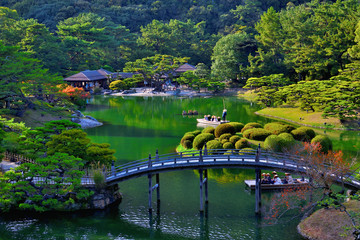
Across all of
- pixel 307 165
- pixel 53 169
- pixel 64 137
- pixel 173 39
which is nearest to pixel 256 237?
pixel 307 165

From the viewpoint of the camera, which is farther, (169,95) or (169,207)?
(169,95)

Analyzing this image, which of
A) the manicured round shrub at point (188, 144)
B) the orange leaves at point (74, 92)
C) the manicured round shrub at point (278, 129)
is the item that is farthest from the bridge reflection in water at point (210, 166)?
the orange leaves at point (74, 92)

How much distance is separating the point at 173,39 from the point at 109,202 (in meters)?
92.9

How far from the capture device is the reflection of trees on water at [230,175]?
35.0m

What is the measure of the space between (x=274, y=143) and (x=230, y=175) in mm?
5089

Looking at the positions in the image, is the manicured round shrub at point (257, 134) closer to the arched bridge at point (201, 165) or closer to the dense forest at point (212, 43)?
the arched bridge at point (201, 165)

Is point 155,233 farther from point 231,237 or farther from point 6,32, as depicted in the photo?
point 6,32

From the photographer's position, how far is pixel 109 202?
28.8 metres

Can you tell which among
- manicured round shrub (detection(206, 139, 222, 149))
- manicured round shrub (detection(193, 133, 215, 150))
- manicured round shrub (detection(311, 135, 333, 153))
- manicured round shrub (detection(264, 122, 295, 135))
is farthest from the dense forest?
manicured round shrub (detection(206, 139, 222, 149))

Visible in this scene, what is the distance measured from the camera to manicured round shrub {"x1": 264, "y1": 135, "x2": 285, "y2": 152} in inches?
1480

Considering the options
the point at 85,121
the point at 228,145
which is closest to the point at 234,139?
the point at 228,145

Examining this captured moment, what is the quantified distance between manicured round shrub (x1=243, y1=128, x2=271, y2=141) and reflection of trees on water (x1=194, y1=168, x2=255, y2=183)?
471 cm

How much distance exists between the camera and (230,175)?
36.6 meters

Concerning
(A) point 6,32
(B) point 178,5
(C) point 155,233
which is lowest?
(C) point 155,233
